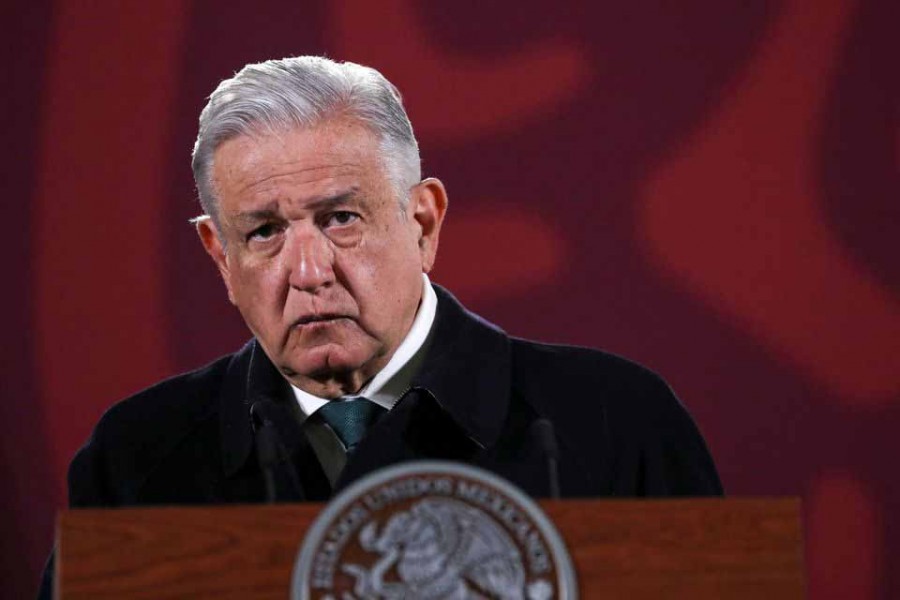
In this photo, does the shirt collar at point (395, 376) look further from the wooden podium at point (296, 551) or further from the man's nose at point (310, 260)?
the wooden podium at point (296, 551)

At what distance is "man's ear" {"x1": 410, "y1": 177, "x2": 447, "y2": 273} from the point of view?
2369 mm

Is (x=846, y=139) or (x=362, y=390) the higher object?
(x=846, y=139)

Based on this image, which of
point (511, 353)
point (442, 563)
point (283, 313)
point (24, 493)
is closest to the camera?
point (442, 563)

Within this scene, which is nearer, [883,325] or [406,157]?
[406,157]

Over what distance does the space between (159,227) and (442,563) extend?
68.3 inches

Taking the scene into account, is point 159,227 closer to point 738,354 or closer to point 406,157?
point 406,157

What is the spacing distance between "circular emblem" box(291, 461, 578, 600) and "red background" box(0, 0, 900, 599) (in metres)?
1.51

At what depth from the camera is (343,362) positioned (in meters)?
2.21

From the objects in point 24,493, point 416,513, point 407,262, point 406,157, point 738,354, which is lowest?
point 24,493

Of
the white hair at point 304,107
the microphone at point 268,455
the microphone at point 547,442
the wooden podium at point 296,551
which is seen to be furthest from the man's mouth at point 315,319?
the wooden podium at point 296,551

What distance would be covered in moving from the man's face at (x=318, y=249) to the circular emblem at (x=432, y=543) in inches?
30.9

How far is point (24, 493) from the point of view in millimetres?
2932

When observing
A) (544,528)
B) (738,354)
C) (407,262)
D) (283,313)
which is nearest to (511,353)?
(407,262)

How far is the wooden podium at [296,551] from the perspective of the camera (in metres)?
1.42
